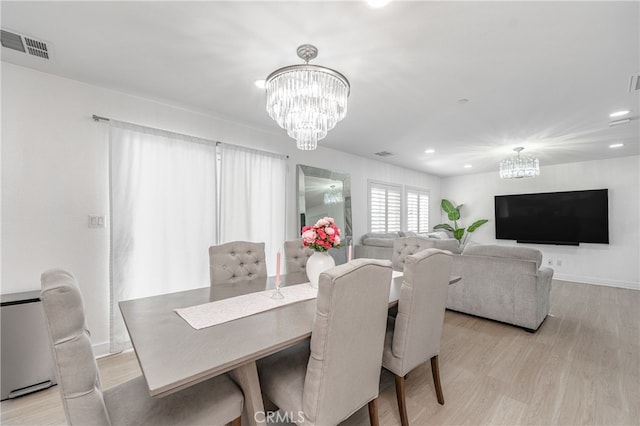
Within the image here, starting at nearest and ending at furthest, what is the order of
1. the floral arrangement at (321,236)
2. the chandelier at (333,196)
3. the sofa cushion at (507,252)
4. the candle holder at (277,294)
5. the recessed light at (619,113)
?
the candle holder at (277,294) → the floral arrangement at (321,236) → the recessed light at (619,113) → the sofa cushion at (507,252) → the chandelier at (333,196)

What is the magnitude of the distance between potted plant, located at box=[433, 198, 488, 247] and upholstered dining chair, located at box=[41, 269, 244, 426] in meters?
6.70

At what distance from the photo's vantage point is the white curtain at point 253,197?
10.3 ft

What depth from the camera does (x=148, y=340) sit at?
110 cm

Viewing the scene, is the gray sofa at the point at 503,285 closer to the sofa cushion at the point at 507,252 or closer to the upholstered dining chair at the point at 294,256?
the sofa cushion at the point at 507,252

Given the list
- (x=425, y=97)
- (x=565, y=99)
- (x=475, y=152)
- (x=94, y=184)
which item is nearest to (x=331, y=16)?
(x=425, y=97)

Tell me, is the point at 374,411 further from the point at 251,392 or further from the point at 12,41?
the point at 12,41

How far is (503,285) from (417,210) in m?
3.57

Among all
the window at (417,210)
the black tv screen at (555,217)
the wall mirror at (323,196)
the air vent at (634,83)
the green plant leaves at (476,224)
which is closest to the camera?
the air vent at (634,83)

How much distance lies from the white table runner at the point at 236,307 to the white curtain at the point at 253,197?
5.14 ft

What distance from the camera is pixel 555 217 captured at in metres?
5.52

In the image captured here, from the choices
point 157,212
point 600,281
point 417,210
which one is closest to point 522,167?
point 417,210

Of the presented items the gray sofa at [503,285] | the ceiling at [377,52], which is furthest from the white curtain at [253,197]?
the gray sofa at [503,285]

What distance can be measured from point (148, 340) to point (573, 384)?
2.94 m

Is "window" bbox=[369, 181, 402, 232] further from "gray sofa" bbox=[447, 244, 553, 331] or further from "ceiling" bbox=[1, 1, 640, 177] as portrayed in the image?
"ceiling" bbox=[1, 1, 640, 177]
